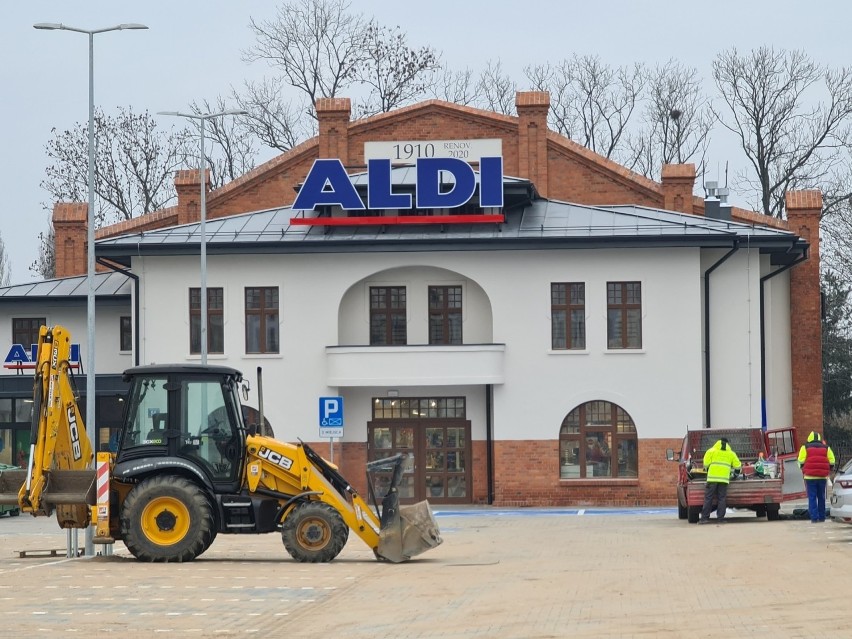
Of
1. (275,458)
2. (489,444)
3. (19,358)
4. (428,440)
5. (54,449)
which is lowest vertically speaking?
(489,444)

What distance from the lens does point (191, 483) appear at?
20.7m

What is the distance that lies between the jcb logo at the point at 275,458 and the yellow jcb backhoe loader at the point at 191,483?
14 millimetres

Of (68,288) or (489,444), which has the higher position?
(68,288)

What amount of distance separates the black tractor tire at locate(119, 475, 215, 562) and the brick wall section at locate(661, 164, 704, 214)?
2839cm

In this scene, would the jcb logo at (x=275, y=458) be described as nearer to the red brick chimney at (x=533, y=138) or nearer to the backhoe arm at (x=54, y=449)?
the backhoe arm at (x=54, y=449)

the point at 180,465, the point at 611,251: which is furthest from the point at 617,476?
the point at 180,465

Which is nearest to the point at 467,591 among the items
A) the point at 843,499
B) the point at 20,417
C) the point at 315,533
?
the point at 315,533

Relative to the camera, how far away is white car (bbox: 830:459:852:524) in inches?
888

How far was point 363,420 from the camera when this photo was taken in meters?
39.1

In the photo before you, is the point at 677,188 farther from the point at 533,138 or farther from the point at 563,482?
the point at 563,482

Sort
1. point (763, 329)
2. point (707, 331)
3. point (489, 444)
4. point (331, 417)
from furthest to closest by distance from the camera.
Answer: point (763, 329), point (707, 331), point (489, 444), point (331, 417)

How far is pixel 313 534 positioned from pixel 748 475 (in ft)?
39.9

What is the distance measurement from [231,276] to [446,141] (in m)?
8.92

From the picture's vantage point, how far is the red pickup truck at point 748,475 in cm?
2897
